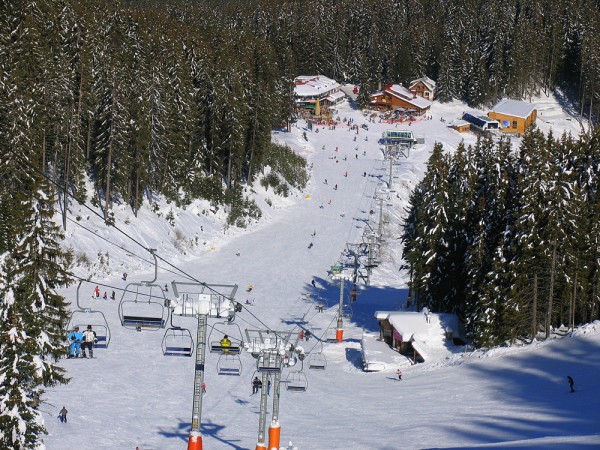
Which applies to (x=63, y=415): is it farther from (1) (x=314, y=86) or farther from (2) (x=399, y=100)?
(2) (x=399, y=100)

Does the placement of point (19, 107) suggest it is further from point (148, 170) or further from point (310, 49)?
point (310, 49)

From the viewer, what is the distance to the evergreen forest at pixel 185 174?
3014 cm

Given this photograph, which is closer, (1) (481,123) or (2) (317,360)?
(2) (317,360)

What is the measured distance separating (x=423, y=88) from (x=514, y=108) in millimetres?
12929

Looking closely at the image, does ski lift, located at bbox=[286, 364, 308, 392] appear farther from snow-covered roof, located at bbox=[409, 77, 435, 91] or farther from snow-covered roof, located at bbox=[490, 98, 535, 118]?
snow-covered roof, located at bbox=[409, 77, 435, 91]

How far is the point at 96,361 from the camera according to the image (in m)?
42.6

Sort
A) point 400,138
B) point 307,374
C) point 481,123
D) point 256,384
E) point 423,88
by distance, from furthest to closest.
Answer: point 423,88, point 481,123, point 400,138, point 307,374, point 256,384

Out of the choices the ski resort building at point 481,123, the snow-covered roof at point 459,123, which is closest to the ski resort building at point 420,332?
the snow-covered roof at point 459,123

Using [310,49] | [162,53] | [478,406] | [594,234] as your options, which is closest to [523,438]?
[478,406]

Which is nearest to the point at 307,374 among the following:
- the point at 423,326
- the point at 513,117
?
the point at 423,326

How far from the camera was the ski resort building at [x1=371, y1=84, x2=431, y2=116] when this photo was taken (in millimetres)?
122312

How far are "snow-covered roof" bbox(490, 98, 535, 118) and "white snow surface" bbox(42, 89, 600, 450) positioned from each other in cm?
4766

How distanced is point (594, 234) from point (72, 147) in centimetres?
3200

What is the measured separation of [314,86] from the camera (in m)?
124
